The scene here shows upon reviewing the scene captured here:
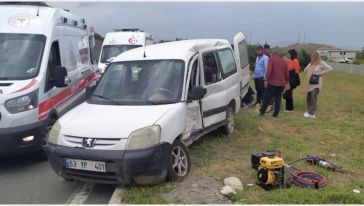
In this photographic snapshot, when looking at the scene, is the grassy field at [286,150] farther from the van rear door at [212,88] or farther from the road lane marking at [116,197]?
the van rear door at [212,88]

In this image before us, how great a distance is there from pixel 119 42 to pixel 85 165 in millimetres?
12289

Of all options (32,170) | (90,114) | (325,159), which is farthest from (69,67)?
(325,159)

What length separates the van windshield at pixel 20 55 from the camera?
7.53 m

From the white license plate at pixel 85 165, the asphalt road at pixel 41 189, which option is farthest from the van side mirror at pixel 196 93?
the white license plate at pixel 85 165

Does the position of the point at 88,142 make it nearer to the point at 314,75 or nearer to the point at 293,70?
the point at 314,75

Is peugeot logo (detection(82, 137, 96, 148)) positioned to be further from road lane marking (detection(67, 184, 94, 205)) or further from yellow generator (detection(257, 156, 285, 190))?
yellow generator (detection(257, 156, 285, 190))

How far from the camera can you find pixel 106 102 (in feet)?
22.1

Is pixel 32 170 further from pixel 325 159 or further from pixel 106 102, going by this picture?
pixel 325 159

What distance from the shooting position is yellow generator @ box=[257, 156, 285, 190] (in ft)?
18.6

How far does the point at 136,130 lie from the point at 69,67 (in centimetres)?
437

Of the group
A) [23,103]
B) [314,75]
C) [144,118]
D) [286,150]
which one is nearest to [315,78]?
[314,75]

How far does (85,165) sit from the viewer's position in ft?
18.7

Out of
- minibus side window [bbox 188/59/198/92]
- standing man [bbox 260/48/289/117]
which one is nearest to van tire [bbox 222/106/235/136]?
minibus side window [bbox 188/59/198/92]

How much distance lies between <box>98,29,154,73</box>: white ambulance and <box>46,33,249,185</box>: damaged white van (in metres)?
8.97
